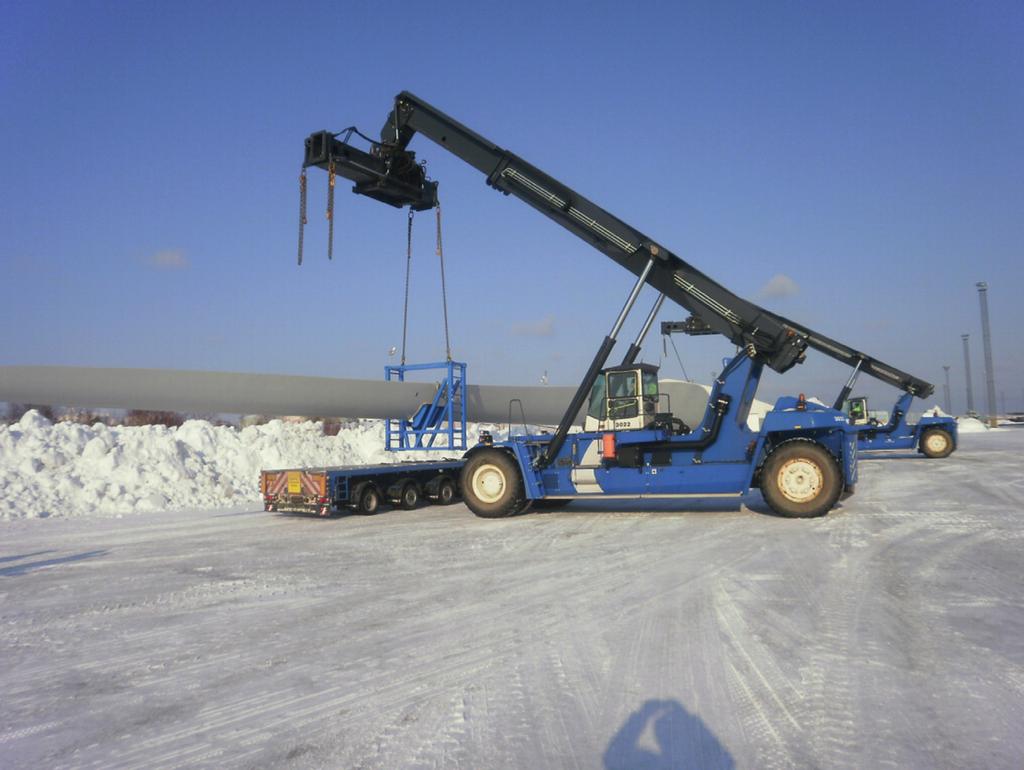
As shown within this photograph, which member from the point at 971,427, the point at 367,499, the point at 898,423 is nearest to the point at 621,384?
the point at 367,499

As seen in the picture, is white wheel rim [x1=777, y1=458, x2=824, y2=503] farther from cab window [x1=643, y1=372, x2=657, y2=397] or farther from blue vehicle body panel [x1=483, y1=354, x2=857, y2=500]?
cab window [x1=643, y1=372, x2=657, y2=397]

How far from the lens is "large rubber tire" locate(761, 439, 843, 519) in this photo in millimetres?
11664

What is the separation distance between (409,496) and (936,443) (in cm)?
2056

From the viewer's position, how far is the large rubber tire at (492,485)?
13.0 m

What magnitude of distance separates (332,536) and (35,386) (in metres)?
14.4

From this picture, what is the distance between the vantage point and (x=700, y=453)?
12.7 metres

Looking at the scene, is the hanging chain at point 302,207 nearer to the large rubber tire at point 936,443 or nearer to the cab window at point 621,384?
the cab window at point 621,384

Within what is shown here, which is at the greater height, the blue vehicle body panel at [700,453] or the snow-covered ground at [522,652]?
the blue vehicle body panel at [700,453]

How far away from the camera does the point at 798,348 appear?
504 inches

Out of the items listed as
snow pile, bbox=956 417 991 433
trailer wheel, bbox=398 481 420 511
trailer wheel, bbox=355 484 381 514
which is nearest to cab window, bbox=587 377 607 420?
trailer wheel, bbox=398 481 420 511

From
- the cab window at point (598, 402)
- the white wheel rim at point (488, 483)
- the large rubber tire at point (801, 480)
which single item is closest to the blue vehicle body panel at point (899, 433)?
the large rubber tire at point (801, 480)

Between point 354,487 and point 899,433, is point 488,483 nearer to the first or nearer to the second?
point 354,487

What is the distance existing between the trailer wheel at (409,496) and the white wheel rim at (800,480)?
706 cm

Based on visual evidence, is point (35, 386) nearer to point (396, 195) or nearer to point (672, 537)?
point (396, 195)
